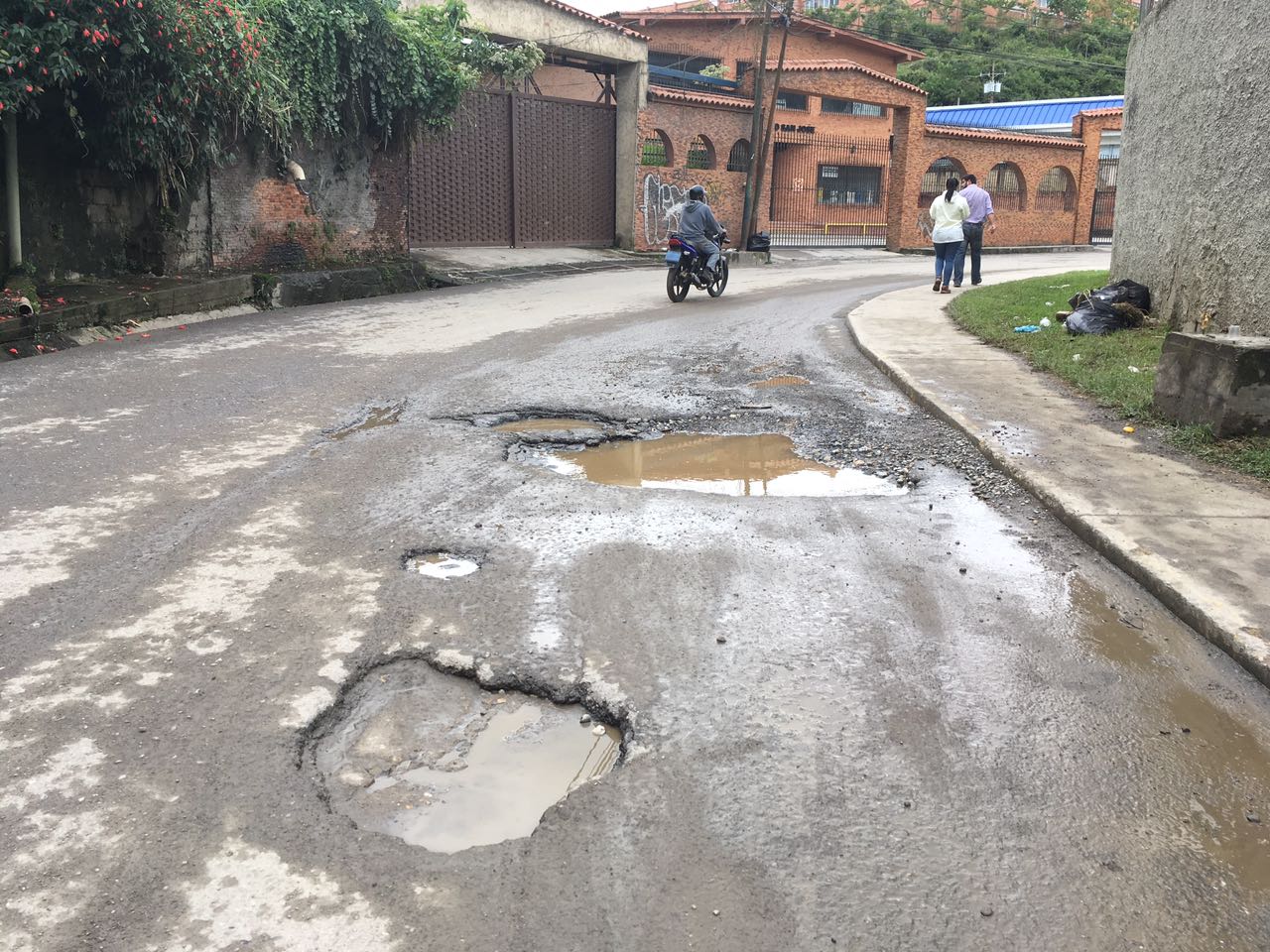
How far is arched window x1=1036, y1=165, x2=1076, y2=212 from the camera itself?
34.7 metres

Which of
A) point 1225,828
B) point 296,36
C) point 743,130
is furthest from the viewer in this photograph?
point 743,130

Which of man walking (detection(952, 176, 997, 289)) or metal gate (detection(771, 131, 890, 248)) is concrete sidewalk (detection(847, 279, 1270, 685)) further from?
metal gate (detection(771, 131, 890, 248))

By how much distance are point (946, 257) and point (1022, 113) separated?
30.2 m

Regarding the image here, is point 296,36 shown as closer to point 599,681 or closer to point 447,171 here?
point 447,171

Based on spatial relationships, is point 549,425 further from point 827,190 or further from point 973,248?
point 827,190

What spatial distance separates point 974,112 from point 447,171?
3226 centimetres

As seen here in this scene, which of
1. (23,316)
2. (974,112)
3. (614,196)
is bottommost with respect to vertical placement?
(23,316)

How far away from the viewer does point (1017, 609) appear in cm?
400

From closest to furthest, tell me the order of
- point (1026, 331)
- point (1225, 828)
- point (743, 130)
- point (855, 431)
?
point (1225, 828), point (855, 431), point (1026, 331), point (743, 130)

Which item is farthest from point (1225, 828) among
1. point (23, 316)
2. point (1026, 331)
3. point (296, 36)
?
point (296, 36)

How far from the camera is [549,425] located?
679 centimetres

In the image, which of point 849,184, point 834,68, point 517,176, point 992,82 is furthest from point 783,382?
point 992,82

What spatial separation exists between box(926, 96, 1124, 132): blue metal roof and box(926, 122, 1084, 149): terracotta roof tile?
433 centimetres

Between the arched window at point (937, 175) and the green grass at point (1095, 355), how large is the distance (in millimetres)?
18385
